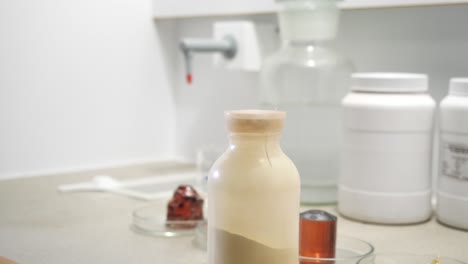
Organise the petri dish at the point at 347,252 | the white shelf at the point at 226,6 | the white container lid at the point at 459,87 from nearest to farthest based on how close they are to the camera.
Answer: the petri dish at the point at 347,252, the white container lid at the point at 459,87, the white shelf at the point at 226,6

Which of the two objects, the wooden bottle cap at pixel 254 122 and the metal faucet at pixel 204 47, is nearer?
the wooden bottle cap at pixel 254 122

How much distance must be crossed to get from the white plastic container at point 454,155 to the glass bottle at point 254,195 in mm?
397

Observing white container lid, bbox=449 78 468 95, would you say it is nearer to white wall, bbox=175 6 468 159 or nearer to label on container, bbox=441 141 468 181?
label on container, bbox=441 141 468 181

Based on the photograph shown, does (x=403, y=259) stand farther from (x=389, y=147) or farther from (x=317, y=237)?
(x=389, y=147)

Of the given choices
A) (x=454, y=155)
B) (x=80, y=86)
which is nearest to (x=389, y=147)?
(x=454, y=155)

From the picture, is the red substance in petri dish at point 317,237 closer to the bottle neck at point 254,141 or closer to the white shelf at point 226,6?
the bottle neck at point 254,141

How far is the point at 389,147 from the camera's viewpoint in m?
0.93

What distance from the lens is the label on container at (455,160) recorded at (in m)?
0.89

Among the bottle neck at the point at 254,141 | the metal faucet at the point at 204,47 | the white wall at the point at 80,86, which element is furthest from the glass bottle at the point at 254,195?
the white wall at the point at 80,86

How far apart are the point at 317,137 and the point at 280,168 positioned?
0.62m

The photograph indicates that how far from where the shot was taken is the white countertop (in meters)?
0.80

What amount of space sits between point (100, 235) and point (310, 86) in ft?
1.58

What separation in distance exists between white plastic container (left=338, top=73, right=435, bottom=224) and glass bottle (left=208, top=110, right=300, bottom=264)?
380 millimetres

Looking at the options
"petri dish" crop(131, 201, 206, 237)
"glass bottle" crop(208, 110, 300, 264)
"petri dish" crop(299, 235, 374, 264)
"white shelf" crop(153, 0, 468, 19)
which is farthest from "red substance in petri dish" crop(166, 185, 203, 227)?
"white shelf" crop(153, 0, 468, 19)
